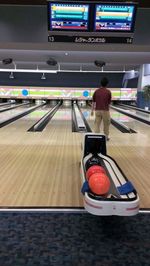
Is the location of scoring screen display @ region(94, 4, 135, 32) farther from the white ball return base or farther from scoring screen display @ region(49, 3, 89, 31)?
the white ball return base

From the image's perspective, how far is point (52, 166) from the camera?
12.2ft

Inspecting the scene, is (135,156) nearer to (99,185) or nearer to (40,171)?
(40,171)

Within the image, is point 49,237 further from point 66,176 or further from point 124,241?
point 66,176

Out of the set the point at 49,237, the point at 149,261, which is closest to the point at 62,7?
the point at 49,237

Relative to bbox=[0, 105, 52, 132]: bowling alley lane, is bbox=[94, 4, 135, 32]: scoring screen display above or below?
above

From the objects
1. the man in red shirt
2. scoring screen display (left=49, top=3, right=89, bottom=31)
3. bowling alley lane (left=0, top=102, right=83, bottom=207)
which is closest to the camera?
bowling alley lane (left=0, top=102, right=83, bottom=207)

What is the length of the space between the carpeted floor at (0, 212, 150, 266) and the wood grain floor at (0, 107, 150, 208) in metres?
0.24

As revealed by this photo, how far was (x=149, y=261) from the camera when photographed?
182cm

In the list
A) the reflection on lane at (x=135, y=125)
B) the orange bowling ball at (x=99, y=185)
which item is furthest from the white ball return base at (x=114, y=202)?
the reflection on lane at (x=135, y=125)

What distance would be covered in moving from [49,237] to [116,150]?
289 cm

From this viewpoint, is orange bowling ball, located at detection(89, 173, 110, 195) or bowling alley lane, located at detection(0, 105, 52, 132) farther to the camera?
bowling alley lane, located at detection(0, 105, 52, 132)

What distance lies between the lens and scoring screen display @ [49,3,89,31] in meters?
3.62

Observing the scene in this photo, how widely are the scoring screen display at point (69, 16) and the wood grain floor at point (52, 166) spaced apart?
2060mm

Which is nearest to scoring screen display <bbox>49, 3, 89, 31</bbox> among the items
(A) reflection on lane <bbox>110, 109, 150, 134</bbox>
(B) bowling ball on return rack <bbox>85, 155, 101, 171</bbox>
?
(B) bowling ball on return rack <bbox>85, 155, 101, 171</bbox>
